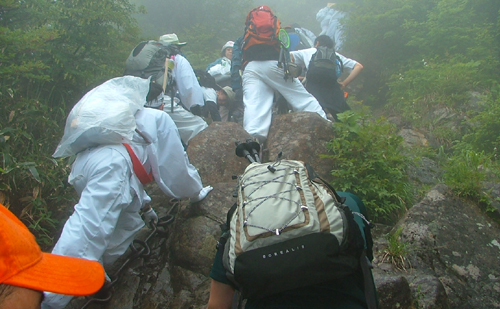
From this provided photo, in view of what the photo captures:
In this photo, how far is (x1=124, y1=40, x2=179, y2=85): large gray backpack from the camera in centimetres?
479

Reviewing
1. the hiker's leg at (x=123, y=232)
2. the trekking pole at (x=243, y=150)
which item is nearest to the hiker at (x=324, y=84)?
the trekking pole at (x=243, y=150)

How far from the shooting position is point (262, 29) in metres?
4.98

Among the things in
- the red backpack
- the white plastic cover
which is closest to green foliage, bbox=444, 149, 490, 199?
the red backpack

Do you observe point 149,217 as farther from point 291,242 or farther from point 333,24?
point 333,24

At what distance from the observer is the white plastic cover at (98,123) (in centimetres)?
247

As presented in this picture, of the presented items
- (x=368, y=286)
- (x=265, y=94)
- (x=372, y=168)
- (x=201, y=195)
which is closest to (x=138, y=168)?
(x=201, y=195)

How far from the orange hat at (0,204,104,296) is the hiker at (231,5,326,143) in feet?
12.5

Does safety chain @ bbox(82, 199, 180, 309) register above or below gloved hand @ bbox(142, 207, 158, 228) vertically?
below

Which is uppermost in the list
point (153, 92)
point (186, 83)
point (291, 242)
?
point (291, 242)

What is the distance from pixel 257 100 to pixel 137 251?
2970 mm

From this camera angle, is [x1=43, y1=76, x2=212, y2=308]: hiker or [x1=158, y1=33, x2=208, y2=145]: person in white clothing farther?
[x1=158, y1=33, x2=208, y2=145]: person in white clothing

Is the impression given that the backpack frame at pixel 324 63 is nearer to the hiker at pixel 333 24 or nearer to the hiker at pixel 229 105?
the hiker at pixel 229 105

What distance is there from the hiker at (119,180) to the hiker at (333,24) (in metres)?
7.92

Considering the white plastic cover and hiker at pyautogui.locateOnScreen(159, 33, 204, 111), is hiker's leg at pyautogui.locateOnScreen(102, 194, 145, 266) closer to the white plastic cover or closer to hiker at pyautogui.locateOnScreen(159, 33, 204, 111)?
the white plastic cover
